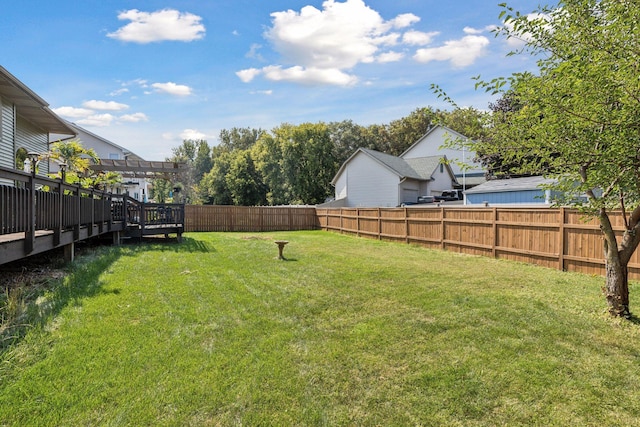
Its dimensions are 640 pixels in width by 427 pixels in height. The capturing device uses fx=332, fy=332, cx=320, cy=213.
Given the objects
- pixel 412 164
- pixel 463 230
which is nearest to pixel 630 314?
pixel 463 230

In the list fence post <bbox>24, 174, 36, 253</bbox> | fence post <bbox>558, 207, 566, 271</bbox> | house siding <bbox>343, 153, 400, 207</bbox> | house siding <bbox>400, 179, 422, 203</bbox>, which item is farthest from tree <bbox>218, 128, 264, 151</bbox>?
fence post <bbox>24, 174, 36, 253</bbox>

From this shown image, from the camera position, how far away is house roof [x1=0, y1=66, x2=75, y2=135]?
7.66 m

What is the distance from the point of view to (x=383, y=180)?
24.3m

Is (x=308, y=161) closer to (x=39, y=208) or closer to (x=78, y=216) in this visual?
(x=78, y=216)

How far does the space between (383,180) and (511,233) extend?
15881 millimetres

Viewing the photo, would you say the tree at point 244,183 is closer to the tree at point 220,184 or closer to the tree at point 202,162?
the tree at point 220,184

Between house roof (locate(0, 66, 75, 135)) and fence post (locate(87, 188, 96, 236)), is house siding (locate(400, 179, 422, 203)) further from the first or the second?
fence post (locate(87, 188, 96, 236))

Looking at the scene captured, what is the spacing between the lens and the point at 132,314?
3.99 metres

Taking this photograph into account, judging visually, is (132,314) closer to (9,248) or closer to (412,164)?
(9,248)

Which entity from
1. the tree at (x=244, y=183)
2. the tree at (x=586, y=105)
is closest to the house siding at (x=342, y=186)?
the tree at (x=244, y=183)

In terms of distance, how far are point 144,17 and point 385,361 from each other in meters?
10.8

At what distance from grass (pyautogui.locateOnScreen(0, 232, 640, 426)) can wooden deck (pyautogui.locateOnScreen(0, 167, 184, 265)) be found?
0.74 m

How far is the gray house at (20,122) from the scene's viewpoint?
829 cm

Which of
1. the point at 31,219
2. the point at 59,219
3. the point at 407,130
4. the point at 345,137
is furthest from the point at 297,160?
the point at 31,219
